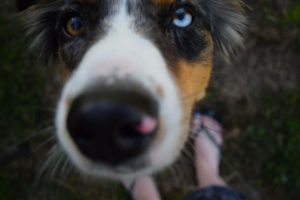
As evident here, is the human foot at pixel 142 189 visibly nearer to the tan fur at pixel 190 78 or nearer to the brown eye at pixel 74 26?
the tan fur at pixel 190 78

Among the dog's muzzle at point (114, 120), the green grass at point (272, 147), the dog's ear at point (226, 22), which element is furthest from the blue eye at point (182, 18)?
the green grass at point (272, 147)

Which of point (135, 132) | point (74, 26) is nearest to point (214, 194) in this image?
point (74, 26)

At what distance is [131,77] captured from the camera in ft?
5.51

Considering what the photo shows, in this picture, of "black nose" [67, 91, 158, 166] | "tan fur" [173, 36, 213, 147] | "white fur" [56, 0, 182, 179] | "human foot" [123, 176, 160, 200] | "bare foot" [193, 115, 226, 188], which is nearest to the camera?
"black nose" [67, 91, 158, 166]

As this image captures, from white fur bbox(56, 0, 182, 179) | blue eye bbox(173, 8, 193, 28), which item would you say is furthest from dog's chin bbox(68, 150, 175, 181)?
blue eye bbox(173, 8, 193, 28)

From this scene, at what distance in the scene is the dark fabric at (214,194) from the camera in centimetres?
322

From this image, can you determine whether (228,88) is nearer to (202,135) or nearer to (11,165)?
(202,135)

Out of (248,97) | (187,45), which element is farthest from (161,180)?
(187,45)

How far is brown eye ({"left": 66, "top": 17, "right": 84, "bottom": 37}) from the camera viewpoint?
7.45 ft

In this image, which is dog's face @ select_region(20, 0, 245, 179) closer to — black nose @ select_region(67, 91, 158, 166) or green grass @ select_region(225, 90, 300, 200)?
black nose @ select_region(67, 91, 158, 166)

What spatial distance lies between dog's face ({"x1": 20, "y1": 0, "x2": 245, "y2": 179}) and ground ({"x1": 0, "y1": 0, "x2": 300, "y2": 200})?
1242 mm

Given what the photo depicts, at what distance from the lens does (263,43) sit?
3832 millimetres

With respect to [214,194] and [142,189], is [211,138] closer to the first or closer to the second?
[214,194]

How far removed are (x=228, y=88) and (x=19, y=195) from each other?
202cm
